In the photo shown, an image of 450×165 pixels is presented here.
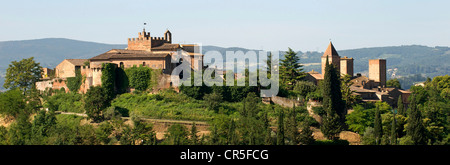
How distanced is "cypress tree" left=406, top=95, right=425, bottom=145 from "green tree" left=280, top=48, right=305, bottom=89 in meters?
15.0

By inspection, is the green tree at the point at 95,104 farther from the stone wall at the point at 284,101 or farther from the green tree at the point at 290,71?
the green tree at the point at 290,71

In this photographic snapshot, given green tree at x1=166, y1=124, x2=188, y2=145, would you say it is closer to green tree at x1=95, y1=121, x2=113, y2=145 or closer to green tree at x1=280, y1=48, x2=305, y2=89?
green tree at x1=95, y1=121, x2=113, y2=145

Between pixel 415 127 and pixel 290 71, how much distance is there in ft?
57.0

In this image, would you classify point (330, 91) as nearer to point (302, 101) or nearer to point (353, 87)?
point (302, 101)

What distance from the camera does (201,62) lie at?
6259 cm

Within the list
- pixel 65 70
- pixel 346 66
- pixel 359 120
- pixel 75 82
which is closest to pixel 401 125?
pixel 359 120

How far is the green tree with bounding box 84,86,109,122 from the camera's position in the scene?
53.0 metres

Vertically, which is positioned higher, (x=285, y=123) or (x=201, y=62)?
(x=201, y=62)

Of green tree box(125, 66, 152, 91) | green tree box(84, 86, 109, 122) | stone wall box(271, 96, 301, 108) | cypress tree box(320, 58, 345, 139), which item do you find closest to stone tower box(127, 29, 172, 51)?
green tree box(125, 66, 152, 91)
